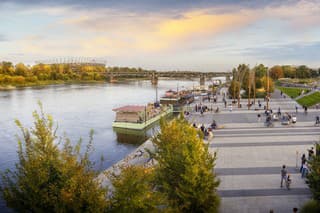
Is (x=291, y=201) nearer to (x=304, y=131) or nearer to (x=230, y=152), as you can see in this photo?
(x=230, y=152)

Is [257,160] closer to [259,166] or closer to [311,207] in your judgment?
[259,166]

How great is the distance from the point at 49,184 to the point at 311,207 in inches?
379

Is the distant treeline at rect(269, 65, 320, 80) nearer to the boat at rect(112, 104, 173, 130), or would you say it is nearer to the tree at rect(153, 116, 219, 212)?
the boat at rect(112, 104, 173, 130)

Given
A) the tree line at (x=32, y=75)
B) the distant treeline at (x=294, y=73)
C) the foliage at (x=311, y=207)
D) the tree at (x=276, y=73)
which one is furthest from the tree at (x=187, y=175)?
the tree at (x=276, y=73)

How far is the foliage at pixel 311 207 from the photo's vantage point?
12.6m

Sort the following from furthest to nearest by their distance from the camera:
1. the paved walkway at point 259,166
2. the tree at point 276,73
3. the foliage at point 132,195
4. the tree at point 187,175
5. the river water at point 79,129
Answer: the tree at point 276,73
the river water at point 79,129
the paved walkway at point 259,166
the tree at point 187,175
the foliage at point 132,195

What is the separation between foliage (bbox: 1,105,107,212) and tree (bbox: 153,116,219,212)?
347cm

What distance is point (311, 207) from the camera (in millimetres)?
12742

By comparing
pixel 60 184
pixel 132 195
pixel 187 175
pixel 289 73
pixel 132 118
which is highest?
pixel 289 73

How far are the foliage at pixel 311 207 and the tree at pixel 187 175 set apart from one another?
331 centimetres

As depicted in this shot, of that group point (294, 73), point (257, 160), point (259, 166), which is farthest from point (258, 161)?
point (294, 73)

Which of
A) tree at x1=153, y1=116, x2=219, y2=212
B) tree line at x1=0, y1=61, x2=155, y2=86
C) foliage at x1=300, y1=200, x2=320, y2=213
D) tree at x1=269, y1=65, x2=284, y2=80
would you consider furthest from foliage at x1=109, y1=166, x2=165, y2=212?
tree at x1=269, y1=65, x2=284, y2=80

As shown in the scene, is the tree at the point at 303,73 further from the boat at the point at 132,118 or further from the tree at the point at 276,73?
the boat at the point at 132,118

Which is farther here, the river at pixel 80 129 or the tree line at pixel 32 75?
the tree line at pixel 32 75
